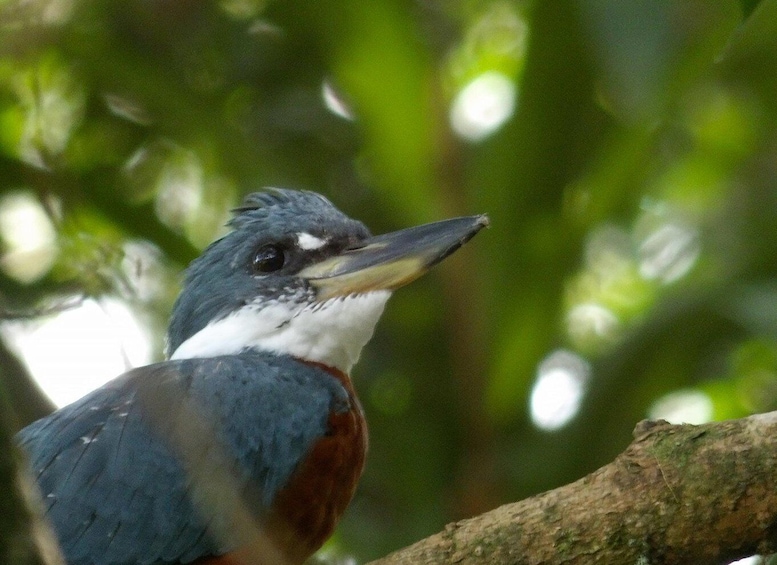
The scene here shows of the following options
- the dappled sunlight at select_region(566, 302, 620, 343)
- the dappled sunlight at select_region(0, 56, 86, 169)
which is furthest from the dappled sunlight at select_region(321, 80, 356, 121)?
the dappled sunlight at select_region(566, 302, 620, 343)

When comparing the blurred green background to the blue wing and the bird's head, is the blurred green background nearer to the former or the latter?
the bird's head

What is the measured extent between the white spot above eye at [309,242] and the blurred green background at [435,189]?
1124mm

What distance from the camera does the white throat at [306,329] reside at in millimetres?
3836

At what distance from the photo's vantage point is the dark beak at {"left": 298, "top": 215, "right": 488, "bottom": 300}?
12.2 feet

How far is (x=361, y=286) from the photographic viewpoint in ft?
12.6

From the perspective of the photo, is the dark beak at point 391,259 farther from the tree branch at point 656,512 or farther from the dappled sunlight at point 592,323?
the dappled sunlight at point 592,323

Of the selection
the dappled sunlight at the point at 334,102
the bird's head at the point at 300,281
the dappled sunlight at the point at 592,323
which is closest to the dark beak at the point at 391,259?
the bird's head at the point at 300,281

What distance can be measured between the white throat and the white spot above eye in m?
0.23

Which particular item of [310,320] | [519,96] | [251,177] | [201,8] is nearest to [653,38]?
[519,96]

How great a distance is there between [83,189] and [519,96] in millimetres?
2242

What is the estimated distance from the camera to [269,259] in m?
4.03

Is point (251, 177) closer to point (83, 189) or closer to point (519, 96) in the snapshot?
point (83, 189)

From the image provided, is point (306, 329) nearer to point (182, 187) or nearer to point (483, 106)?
point (182, 187)

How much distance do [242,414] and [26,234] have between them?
8.26 ft
